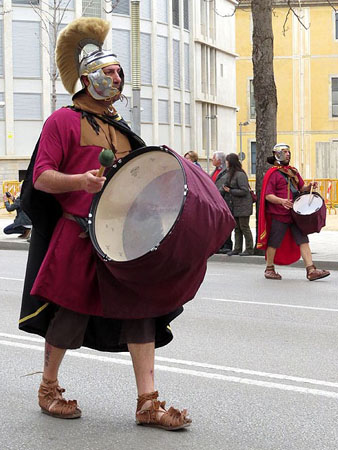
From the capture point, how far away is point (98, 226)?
211 inches

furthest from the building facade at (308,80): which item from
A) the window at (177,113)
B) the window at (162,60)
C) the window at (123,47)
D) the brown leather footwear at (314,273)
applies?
the brown leather footwear at (314,273)

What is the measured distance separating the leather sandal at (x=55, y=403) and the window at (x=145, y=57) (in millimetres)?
46839

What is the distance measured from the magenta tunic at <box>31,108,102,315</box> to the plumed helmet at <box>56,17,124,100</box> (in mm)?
218

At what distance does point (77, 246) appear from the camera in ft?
18.1

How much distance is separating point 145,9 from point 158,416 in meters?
48.5

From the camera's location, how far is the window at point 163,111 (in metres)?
53.7

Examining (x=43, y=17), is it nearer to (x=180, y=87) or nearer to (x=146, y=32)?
(x=146, y=32)

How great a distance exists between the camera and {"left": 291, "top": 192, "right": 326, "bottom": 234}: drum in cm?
1350

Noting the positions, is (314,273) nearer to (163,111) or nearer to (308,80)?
(163,111)

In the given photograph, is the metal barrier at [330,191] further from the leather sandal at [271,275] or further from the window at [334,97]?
the window at [334,97]

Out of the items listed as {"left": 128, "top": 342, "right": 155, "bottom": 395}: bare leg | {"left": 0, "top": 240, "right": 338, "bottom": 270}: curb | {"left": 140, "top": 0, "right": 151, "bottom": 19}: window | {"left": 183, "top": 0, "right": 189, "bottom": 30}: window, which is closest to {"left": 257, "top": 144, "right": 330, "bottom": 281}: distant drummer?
{"left": 0, "top": 240, "right": 338, "bottom": 270}: curb

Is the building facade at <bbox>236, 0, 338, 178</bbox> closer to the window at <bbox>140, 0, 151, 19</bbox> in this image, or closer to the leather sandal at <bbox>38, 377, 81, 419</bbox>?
the window at <bbox>140, 0, 151, 19</bbox>

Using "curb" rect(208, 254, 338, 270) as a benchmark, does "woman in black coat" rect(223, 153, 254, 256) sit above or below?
above

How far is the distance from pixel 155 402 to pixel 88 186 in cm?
114
